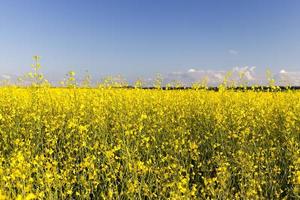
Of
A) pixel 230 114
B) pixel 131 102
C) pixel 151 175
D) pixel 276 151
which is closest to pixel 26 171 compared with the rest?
pixel 151 175

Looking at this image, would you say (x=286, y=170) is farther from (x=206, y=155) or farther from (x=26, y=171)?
(x=26, y=171)

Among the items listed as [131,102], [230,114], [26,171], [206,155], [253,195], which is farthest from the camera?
[131,102]

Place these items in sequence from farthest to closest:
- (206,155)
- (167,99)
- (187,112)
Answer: (167,99) < (187,112) < (206,155)

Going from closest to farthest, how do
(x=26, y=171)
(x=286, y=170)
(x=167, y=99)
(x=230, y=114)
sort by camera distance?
(x=26, y=171)
(x=286, y=170)
(x=230, y=114)
(x=167, y=99)

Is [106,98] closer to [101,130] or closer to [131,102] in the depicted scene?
[131,102]

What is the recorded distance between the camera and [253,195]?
4234mm

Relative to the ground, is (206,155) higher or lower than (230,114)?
lower

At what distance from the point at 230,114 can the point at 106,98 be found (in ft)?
9.26

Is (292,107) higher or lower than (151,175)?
higher

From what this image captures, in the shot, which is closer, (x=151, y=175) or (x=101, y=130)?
(x=151, y=175)

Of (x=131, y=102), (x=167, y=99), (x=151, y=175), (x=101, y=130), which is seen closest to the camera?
(x=151, y=175)

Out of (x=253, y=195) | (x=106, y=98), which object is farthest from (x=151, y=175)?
(x=106, y=98)

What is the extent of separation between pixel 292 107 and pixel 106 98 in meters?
4.17

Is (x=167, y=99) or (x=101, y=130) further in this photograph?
(x=167, y=99)
